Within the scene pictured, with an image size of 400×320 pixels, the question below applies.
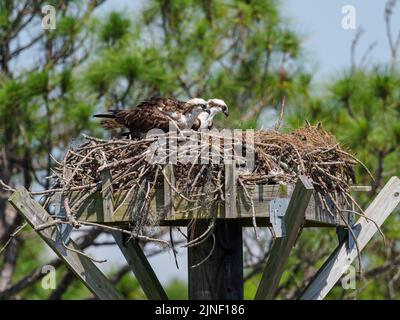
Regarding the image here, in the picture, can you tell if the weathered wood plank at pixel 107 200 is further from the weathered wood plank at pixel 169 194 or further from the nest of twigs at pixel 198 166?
the weathered wood plank at pixel 169 194

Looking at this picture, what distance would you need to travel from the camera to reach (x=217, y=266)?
4938 mm

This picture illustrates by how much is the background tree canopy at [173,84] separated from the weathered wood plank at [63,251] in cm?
396

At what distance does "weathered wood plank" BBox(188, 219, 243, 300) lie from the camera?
4.91m

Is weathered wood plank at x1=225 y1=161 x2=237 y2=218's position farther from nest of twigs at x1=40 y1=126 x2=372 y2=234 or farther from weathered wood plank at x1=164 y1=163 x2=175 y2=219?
weathered wood plank at x1=164 y1=163 x2=175 y2=219

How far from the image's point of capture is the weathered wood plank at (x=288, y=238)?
4461 mm

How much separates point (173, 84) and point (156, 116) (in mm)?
3420

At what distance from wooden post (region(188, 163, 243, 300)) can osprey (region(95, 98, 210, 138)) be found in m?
1.08

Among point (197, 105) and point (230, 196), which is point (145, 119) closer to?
point (197, 105)

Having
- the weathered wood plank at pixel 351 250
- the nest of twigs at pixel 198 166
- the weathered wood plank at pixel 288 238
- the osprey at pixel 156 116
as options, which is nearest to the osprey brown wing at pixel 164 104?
the osprey at pixel 156 116

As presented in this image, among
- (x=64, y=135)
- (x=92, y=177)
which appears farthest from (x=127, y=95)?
(x=92, y=177)

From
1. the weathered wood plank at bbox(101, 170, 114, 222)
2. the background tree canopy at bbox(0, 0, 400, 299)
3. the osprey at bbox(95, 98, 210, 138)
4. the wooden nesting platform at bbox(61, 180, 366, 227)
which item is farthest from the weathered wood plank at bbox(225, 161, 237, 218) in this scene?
the background tree canopy at bbox(0, 0, 400, 299)

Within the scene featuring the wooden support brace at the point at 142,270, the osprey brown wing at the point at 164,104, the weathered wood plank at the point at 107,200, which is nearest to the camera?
the weathered wood plank at the point at 107,200

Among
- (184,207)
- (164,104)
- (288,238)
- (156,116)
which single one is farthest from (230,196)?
(164,104)

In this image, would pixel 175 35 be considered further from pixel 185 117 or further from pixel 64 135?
pixel 185 117
